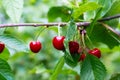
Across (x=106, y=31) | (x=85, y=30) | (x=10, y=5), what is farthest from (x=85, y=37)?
(x=10, y=5)

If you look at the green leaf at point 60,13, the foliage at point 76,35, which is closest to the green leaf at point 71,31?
the foliage at point 76,35

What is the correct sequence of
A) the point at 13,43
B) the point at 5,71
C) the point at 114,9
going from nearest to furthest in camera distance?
the point at 5,71 → the point at 13,43 → the point at 114,9

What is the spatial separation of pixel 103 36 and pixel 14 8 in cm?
56

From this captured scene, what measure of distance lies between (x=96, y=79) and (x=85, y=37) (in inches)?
A: 8.3

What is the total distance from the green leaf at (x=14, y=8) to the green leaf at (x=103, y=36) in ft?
1.55

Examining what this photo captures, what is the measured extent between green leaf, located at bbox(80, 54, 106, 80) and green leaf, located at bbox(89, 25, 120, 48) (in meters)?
0.21

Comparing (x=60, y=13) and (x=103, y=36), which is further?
(x=60, y=13)

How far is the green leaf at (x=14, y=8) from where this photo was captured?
152 centimetres

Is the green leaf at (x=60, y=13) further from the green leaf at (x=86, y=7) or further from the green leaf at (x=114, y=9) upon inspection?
the green leaf at (x=86, y=7)

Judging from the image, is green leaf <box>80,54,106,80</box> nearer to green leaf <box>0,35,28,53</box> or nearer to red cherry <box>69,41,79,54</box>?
red cherry <box>69,41,79,54</box>

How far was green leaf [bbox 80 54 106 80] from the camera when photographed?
1.67 metres

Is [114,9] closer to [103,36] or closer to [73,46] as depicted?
[103,36]

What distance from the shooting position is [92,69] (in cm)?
169

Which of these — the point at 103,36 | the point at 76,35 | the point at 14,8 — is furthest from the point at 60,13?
the point at 14,8
